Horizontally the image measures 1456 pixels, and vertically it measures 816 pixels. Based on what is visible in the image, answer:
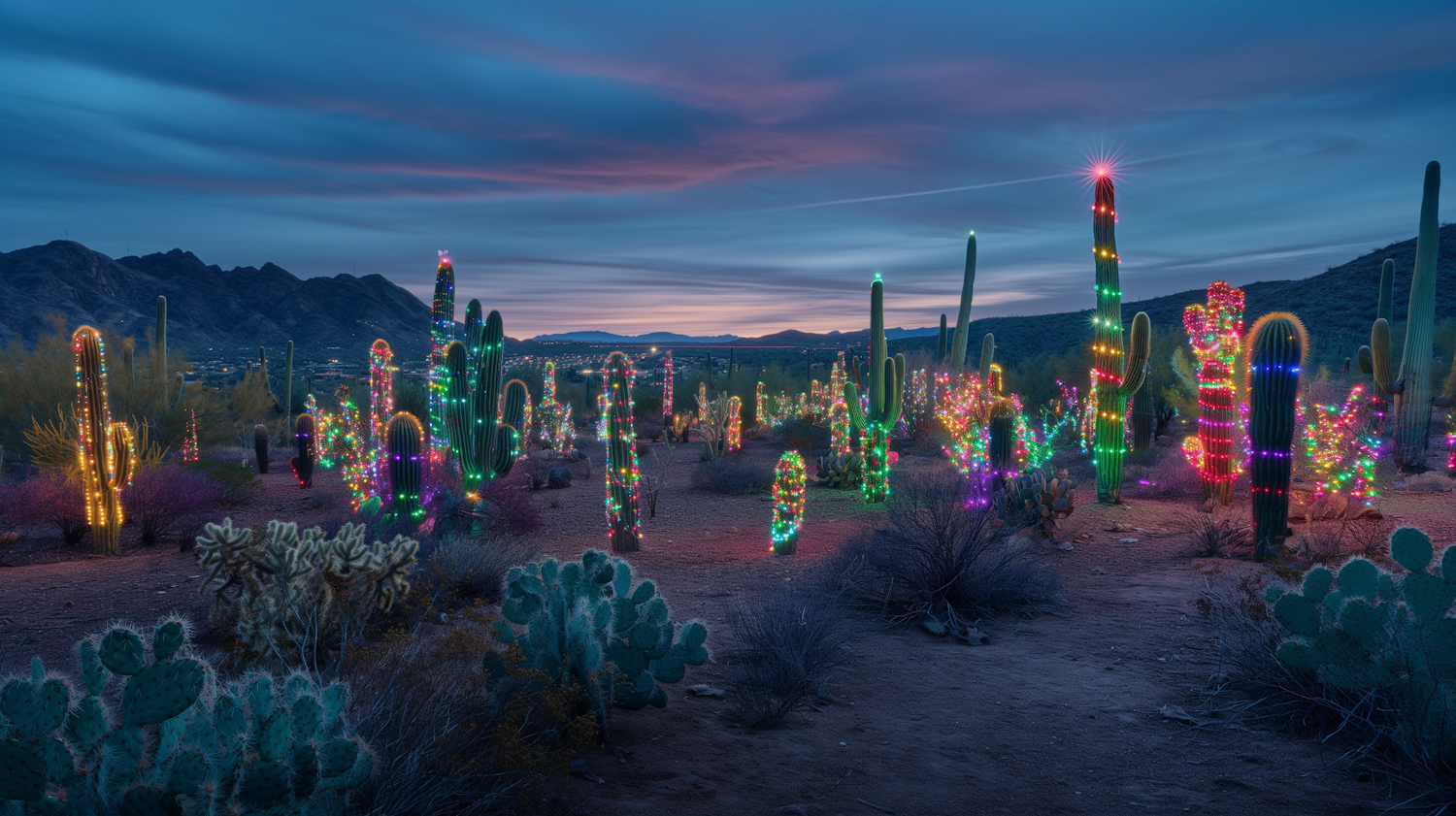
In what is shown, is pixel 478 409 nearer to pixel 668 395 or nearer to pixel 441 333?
pixel 441 333

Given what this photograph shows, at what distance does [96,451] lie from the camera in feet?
28.6

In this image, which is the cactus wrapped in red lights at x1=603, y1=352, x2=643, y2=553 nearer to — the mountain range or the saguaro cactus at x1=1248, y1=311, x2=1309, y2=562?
the saguaro cactus at x1=1248, y1=311, x2=1309, y2=562

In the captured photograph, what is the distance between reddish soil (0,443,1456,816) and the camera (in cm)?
337

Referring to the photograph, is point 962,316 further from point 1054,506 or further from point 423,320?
point 423,320

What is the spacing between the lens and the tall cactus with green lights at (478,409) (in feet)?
34.8

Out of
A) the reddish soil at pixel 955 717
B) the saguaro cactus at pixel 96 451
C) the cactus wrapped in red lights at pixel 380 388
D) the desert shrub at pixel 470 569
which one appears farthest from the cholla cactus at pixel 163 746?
the cactus wrapped in red lights at pixel 380 388

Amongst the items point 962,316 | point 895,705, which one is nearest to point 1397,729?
point 895,705

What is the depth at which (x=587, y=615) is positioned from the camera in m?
3.89

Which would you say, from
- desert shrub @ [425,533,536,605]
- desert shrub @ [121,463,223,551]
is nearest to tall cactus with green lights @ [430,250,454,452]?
desert shrub @ [121,463,223,551]

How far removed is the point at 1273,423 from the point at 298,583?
8.85m

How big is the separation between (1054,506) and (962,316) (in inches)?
465

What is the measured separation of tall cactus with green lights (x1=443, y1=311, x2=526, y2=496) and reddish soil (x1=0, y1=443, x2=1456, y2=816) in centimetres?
339

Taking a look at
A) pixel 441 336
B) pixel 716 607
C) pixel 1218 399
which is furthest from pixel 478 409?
pixel 1218 399

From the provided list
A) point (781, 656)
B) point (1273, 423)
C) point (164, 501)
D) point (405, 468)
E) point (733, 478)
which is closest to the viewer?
point (781, 656)
